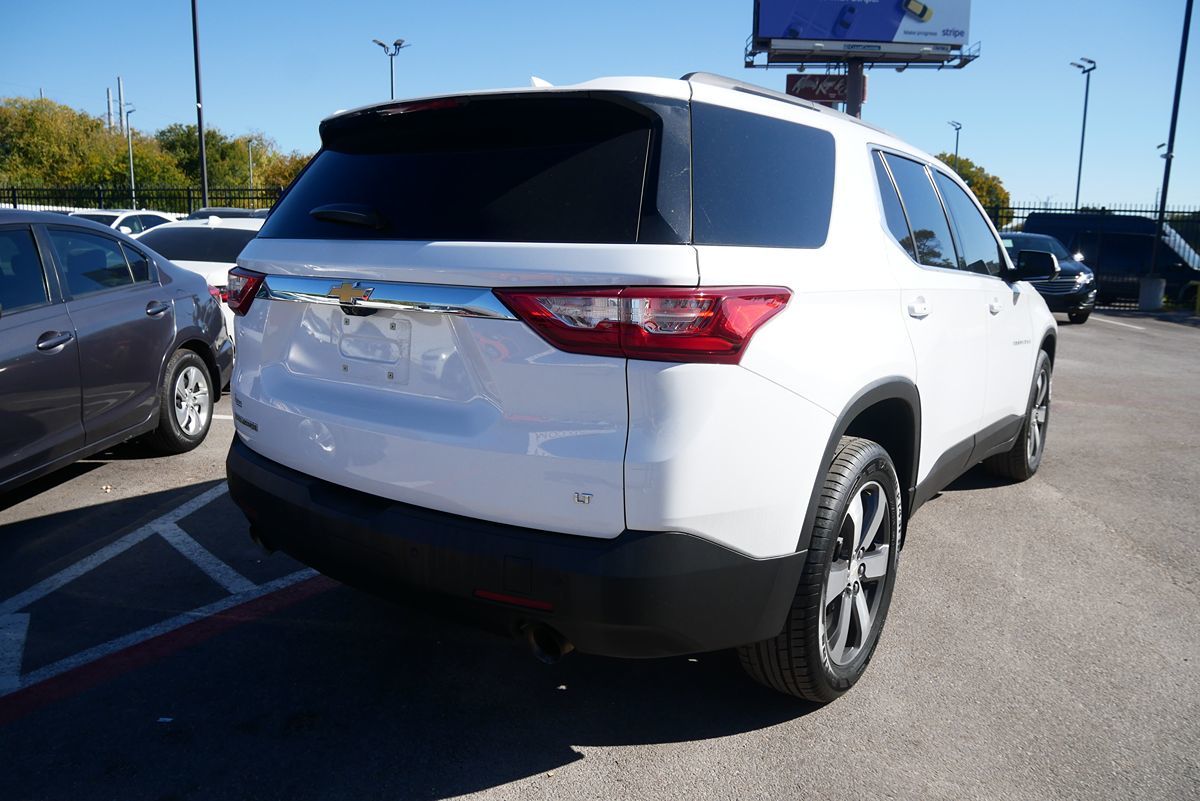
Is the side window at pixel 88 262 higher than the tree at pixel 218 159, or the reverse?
the tree at pixel 218 159

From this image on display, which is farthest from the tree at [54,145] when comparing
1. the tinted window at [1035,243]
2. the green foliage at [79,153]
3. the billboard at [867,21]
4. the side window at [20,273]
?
the side window at [20,273]

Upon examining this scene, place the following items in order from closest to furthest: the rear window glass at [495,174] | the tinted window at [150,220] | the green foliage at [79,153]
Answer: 1. the rear window glass at [495,174]
2. the tinted window at [150,220]
3. the green foliage at [79,153]

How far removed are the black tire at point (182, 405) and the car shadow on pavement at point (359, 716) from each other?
2805 mm

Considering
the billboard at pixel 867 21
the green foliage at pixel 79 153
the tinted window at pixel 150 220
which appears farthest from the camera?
the green foliage at pixel 79 153

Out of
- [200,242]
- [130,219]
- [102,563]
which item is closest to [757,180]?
[102,563]

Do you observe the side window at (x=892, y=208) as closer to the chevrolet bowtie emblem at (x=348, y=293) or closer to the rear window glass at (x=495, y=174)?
the rear window glass at (x=495, y=174)

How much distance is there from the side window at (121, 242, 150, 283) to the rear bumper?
3847 millimetres

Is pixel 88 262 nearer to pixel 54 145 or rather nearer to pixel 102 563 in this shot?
pixel 102 563

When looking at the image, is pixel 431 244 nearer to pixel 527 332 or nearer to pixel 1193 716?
pixel 527 332

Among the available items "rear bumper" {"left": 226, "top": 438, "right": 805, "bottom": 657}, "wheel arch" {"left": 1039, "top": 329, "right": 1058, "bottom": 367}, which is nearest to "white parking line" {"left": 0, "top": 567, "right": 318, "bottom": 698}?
"rear bumper" {"left": 226, "top": 438, "right": 805, "bottom": 657}

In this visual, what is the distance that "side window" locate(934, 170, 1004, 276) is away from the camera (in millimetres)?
4325

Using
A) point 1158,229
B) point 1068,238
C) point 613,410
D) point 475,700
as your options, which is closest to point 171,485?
point 475,700

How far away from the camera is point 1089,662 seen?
3410 mm

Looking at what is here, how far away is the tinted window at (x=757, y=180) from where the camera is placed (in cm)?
244
